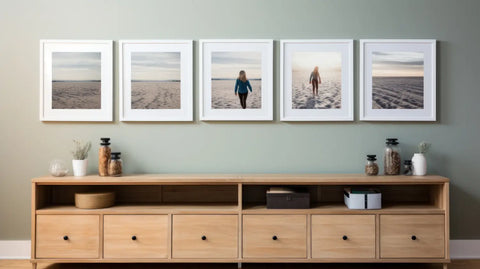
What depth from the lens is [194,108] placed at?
3.24 meters

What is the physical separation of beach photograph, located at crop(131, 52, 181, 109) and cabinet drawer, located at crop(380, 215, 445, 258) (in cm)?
184

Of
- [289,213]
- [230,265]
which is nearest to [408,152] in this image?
[289,213]

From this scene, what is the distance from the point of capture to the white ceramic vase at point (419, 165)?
3.03 metres

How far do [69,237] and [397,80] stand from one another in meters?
2.77

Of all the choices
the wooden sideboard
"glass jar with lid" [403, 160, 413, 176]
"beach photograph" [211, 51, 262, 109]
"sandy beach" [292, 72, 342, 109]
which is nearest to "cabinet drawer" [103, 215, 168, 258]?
the wooden sideboard

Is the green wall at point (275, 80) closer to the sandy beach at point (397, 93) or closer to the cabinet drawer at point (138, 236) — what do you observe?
the sandy beach at point (397, 93)

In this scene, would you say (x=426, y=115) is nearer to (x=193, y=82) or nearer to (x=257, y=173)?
(x=257, y=173)

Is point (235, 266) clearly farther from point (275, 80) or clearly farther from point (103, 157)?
point (275, 80)

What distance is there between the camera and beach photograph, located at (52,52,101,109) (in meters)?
3.20

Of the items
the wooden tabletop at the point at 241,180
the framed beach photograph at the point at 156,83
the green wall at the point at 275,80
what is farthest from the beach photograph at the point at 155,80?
the wooden tabletop at the point at 241,180

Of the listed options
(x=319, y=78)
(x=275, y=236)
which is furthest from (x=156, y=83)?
(x=275, y=236)

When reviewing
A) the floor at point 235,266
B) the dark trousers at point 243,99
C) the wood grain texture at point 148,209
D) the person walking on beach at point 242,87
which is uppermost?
the person walking on beach at point 242,87

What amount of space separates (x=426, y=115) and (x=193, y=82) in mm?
1884

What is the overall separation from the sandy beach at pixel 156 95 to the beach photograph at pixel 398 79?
1597 mm
